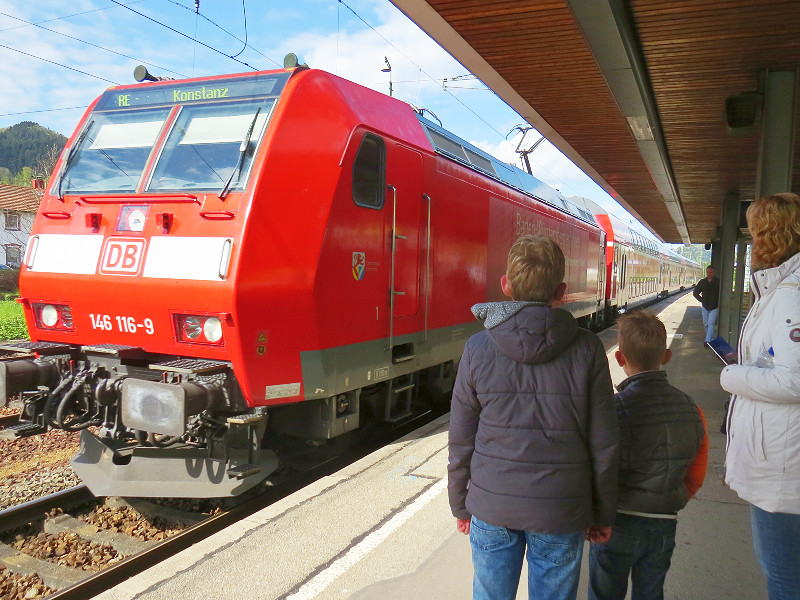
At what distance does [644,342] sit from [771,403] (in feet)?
1.51

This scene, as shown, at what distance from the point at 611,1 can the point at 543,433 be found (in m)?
4.10

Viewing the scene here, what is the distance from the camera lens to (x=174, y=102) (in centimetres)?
514

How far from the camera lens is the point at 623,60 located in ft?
19.9

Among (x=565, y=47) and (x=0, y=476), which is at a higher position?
(x=565, y=47)

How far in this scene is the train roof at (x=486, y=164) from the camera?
6.95 m

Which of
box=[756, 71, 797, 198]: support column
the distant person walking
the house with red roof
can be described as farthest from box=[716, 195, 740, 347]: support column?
the house with red roof

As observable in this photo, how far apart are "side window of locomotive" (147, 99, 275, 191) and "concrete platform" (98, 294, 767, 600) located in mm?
2329

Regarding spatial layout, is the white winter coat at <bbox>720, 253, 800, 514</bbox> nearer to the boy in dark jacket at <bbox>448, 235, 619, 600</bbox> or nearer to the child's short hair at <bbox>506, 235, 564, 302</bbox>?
the boy in dark jacket at <bbox>448, 235, 619, 600</bbox>

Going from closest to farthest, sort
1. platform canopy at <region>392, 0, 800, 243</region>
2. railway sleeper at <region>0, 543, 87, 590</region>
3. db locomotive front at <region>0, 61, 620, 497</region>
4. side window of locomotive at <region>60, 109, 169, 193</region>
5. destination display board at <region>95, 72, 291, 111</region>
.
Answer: railway sleeper at <region>0, 543, 87, 590</region> → db locomotive front at <region>0, 61, 620, 497</region> → destination display board at <region>95, 72, 291, 111</region> → side window of locomotive at <region>60, 109, 169, 193</region> → platform canopy at <region>392, 0, 800, 243</region>

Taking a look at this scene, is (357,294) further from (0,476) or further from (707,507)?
(0,476)

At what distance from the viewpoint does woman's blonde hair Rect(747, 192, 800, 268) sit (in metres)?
2.32

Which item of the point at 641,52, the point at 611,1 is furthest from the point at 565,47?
the point at 611,1

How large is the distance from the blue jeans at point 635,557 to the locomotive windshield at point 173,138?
10.8 ft

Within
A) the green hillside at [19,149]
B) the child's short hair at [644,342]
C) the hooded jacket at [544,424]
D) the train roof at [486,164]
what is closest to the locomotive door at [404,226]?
the train roof at [486,164]
